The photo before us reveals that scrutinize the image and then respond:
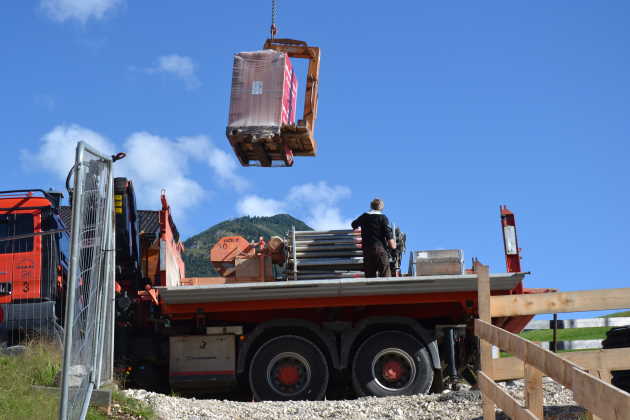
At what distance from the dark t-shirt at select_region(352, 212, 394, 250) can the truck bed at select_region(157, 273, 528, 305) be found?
3.71 ft

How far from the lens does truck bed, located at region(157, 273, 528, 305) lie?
37.7 feet

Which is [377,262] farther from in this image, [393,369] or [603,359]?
[603,359]

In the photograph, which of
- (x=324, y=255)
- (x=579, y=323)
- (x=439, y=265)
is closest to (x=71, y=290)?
(x=324, y=255)

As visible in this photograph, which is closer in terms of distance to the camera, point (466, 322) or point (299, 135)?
point (466, 322)

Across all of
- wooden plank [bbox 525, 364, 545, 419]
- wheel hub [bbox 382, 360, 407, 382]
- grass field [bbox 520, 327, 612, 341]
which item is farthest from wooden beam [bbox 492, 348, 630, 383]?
grass field [bbox 520, 327, 612, 341]

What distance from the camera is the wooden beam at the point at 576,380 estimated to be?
4039 mm

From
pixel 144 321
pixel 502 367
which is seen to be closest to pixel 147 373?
pixel 144 321

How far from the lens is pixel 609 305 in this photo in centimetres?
779

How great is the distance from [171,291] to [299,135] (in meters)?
5.01

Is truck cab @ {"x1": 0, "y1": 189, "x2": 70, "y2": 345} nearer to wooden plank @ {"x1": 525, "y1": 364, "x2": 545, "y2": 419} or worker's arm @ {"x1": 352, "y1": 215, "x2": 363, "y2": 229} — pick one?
worker's arm @ {"x1": 352, "y1": 215, "x2": 363, "y2": 229}

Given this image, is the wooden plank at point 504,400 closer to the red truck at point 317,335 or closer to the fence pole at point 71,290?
the fence pole at point 71,290

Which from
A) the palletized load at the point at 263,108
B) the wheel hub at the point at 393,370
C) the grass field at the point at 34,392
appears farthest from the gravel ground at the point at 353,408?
the palletized load at the point at 263,108

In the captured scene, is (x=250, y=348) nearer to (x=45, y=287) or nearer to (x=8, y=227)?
(x=45, y=287)

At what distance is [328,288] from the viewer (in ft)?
38.1
